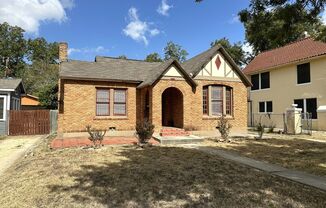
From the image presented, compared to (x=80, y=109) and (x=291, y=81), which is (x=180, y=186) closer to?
(x=80, y=109)

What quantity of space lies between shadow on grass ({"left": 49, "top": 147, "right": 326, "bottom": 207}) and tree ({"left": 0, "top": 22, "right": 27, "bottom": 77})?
196ft

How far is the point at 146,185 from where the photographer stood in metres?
6.83

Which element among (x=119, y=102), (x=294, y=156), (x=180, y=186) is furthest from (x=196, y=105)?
(x=180, y=186)

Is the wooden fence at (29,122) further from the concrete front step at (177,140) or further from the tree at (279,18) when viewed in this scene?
the tree at (279,18)

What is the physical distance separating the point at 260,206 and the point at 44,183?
5.58 meters

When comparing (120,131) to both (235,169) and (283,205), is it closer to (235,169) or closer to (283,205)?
(235,169)

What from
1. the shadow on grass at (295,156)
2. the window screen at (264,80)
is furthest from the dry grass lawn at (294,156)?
the window screen at (264,80)

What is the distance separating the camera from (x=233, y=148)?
13.1m

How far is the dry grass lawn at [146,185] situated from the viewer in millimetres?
5770

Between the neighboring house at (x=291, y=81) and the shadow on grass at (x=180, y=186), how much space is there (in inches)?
671

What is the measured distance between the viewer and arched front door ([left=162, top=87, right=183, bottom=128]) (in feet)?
59.6

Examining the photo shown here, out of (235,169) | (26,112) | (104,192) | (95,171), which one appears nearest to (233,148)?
(235,169)

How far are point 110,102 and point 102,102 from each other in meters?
0.53

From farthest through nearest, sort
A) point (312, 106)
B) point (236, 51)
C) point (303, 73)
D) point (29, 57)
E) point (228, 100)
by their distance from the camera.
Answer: point (29, 57)
point (236, 51)
point (303, 73)
point (312, 106)
point (228, 100)
